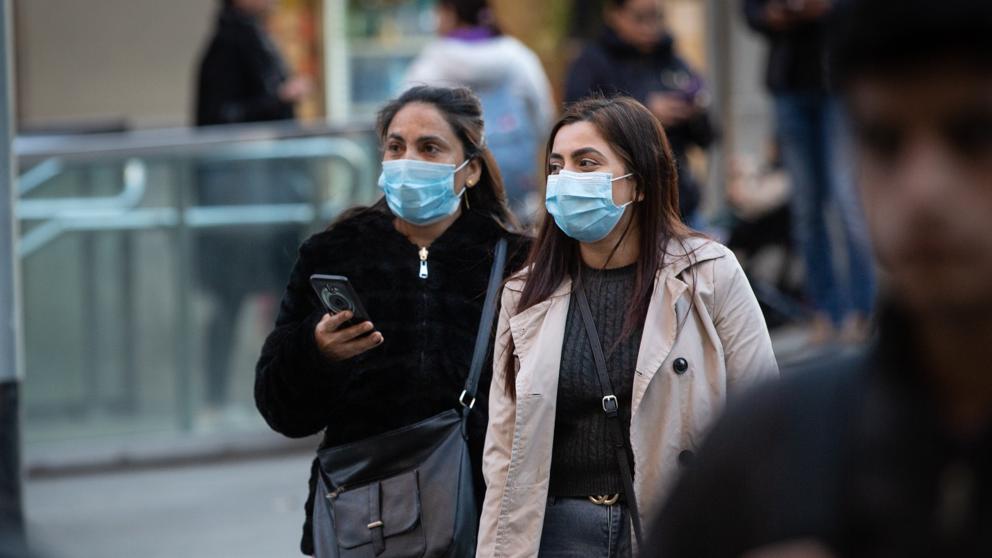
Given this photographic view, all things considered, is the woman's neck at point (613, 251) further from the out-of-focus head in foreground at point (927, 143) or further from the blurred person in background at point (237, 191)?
the blurred person in background at point (237, 191)

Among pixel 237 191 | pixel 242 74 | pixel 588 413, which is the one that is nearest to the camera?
pixel 588 413

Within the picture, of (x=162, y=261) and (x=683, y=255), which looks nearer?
(x=683, y=255)

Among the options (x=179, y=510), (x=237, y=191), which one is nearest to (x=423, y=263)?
(x=179, y=510)

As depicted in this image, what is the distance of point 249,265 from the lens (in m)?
9.06

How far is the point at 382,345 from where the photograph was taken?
422 cm

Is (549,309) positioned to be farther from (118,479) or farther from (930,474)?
(118,479)

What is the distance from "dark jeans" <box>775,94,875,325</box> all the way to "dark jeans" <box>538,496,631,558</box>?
4.40 metres

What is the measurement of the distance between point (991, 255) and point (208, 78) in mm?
8427

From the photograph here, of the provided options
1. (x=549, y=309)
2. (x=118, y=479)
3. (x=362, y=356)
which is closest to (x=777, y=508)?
(x=549, y=309)

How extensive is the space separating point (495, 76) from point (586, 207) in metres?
4.10

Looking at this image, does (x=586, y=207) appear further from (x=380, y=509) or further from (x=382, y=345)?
(x=380, y=509)

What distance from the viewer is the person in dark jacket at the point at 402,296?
164 inches

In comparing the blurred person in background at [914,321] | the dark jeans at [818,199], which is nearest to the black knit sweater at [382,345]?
the blurred person in background at [914,321]

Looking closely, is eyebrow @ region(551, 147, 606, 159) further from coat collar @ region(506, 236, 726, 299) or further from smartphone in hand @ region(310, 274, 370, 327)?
smartphone in hand @ region(310, 274, 370, 327)
